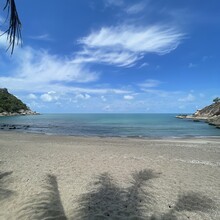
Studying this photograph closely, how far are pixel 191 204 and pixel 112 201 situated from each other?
252 centimetres

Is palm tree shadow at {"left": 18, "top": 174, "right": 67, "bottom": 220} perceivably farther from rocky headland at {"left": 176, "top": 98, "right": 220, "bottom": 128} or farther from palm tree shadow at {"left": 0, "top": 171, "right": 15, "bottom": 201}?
rocky headland at {"left": 176, "top": 98, "right": 220, "bottom": 128}

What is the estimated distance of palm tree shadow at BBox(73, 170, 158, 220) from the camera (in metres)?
7.01

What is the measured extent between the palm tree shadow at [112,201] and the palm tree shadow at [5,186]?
2.48 meters

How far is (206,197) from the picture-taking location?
8.69m

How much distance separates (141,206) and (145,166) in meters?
5.97

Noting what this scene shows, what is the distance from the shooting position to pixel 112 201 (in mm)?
8008

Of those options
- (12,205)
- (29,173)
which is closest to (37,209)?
(12,205)

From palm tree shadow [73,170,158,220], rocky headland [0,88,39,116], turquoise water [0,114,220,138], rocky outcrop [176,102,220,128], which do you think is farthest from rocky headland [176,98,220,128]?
rocky headland [0,88,39,116]

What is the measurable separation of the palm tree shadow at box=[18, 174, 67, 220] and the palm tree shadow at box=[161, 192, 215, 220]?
9.97 feet

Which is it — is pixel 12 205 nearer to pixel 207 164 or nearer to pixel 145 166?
pixel 145 166

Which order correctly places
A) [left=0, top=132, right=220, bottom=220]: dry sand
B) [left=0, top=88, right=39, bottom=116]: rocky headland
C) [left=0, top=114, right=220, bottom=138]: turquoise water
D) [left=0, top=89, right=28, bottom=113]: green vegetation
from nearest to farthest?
[left=0, top=132, right=220, bottom=220]: dry sand → [left=0, top=114, right=220, bottom=138]: turquoise water → [left=0, top=88, right=39, bottom=116]: rocky headland → [left=0, top=89, right=28, bottom=113]: green vegetation

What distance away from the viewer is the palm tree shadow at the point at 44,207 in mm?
6825

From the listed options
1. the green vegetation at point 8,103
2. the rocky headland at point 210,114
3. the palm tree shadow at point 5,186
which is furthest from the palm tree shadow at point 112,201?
the green vegetation at point 8,103

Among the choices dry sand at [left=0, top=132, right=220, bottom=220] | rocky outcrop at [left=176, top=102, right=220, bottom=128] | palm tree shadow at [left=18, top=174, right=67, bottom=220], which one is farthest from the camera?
rocky outcrop at [left=176, top=102, right=220, bottom=128]
